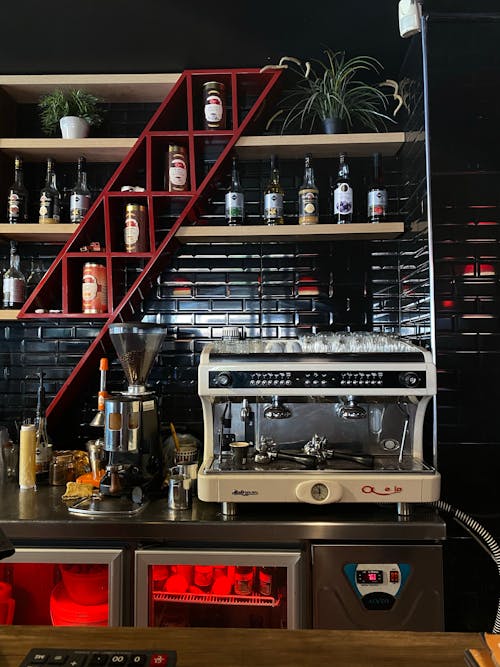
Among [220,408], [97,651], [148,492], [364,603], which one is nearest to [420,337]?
[220,408]

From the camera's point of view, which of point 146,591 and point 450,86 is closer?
point 146,591

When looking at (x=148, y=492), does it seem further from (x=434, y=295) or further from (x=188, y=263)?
A: (x=434, y=295)

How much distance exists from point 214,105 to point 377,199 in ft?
2.81

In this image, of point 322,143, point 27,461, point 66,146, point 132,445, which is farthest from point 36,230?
point 322,143

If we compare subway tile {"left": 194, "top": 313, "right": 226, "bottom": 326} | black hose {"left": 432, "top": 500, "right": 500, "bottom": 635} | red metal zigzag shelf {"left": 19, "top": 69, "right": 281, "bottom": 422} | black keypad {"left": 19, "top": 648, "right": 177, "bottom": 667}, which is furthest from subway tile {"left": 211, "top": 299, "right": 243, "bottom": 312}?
black keypad {"left": 19, "top": 648, "right": 177, "bottom": 667}

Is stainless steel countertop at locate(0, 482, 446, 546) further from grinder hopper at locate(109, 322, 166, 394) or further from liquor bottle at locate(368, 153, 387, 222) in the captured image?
liquor bottle at locate(368, 153, 387, 222)

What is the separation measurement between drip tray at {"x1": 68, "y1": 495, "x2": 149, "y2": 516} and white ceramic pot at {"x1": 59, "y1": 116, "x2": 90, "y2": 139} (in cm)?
163

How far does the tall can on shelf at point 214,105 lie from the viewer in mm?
2486

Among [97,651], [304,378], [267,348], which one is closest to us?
[97,651]

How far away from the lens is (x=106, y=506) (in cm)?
191

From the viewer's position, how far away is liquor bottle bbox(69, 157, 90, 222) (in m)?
2.54

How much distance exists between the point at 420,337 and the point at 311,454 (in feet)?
2.34

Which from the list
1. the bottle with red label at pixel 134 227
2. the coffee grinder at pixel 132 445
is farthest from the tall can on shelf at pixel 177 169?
the coffee grinder at pixel 132 445

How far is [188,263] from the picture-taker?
2707 millimetres
